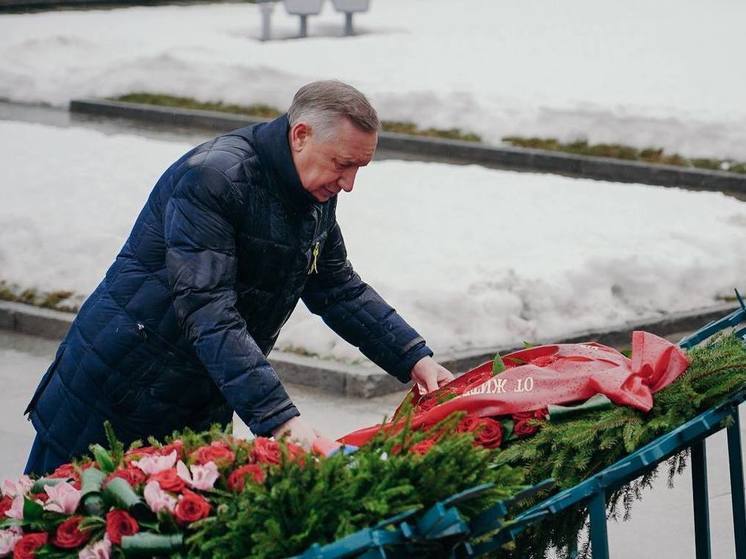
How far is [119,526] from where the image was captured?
111 inches

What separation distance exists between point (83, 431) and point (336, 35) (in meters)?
17.8

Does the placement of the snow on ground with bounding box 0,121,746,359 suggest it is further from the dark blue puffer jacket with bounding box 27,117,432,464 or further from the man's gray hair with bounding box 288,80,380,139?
the man's gray hair with bounding box 288,80,380,139

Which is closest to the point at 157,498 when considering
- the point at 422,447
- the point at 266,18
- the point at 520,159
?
the point at 422,447

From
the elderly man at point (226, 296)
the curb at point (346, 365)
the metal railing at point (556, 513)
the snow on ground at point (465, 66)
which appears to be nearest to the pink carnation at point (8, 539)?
the elderly man at point (226, 296)

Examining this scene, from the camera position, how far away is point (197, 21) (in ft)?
71.2

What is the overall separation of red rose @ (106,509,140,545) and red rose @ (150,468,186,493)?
9 cm

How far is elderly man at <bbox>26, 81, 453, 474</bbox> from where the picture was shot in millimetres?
3316

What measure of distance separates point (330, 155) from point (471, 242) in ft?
17.7

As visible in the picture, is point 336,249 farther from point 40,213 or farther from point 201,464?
point 40,213

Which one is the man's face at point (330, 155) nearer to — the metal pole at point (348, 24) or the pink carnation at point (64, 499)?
the pink carnation at point (64, 499)

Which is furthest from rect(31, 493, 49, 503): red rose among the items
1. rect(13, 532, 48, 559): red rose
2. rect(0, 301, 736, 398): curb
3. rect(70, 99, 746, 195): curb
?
rect(70, 99, 746, 195): curb

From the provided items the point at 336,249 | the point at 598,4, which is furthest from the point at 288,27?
the point at 336,249

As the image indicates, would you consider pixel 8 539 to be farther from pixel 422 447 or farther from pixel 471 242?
pixel 471 242

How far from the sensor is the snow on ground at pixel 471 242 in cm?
766
